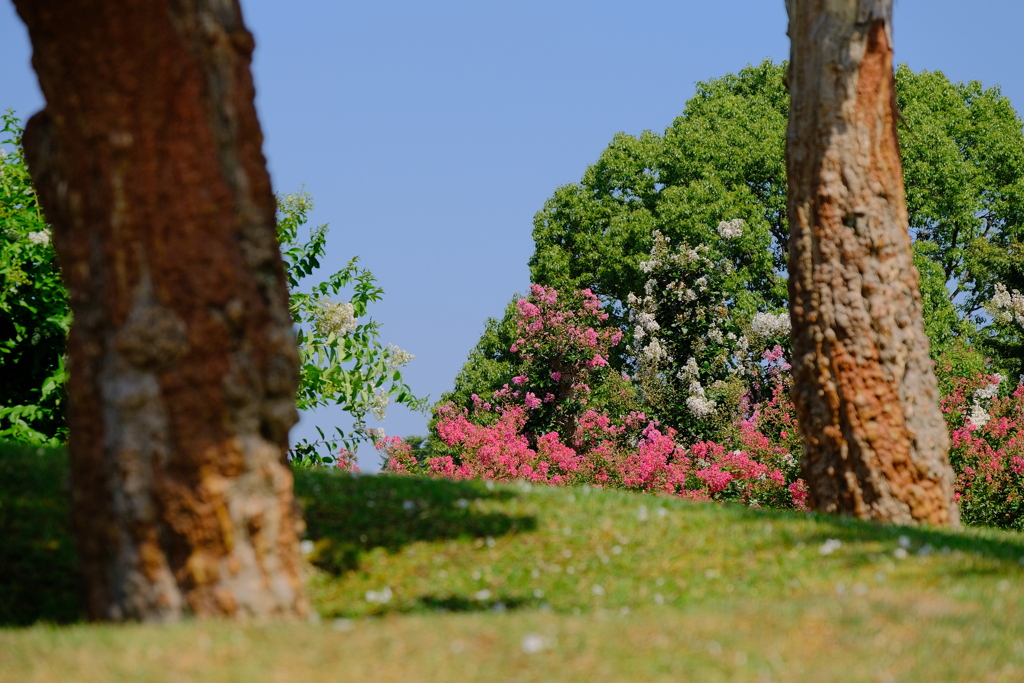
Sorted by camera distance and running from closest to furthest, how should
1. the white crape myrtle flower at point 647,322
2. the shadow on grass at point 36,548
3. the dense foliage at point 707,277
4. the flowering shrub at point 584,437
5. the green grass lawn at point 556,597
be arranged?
1. the green grass lawn at point 556,597
2. the shadow on grass at point 36,548
3. the flowering shrub at point 584,437
4. the dense foliage at point 707,277
5. the white crape myrtle flower at point 647,322

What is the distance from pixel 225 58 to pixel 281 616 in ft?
9.60

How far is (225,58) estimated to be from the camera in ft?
17.0

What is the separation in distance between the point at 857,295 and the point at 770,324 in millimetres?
13116

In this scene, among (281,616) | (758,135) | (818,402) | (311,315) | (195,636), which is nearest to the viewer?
(195,636)

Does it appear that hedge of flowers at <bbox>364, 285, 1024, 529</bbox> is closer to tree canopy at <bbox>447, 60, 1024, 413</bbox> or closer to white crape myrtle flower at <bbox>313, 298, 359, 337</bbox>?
tree canopy at <bbox>447, 60, 1024, 413</bbox>

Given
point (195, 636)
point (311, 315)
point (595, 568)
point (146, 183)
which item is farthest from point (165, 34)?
point (311, 315)

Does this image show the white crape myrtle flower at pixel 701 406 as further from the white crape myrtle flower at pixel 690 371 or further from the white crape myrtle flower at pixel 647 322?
the white crape myrtle flower at pixel 647 322

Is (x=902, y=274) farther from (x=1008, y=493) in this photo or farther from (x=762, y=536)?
(x=1008, y=493)

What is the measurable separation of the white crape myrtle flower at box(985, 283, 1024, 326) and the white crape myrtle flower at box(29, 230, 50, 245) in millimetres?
21519

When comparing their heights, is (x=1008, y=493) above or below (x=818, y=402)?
below

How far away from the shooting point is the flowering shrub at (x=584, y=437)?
50.3 ft

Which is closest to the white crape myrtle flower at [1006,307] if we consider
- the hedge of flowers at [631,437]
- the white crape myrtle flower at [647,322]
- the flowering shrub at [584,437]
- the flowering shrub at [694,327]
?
the hedge of flowers at [631,437]

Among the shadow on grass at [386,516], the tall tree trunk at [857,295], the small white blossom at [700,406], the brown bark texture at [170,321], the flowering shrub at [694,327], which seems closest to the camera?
the brown bark texture at [170,321]

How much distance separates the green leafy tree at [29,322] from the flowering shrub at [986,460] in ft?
42.6
